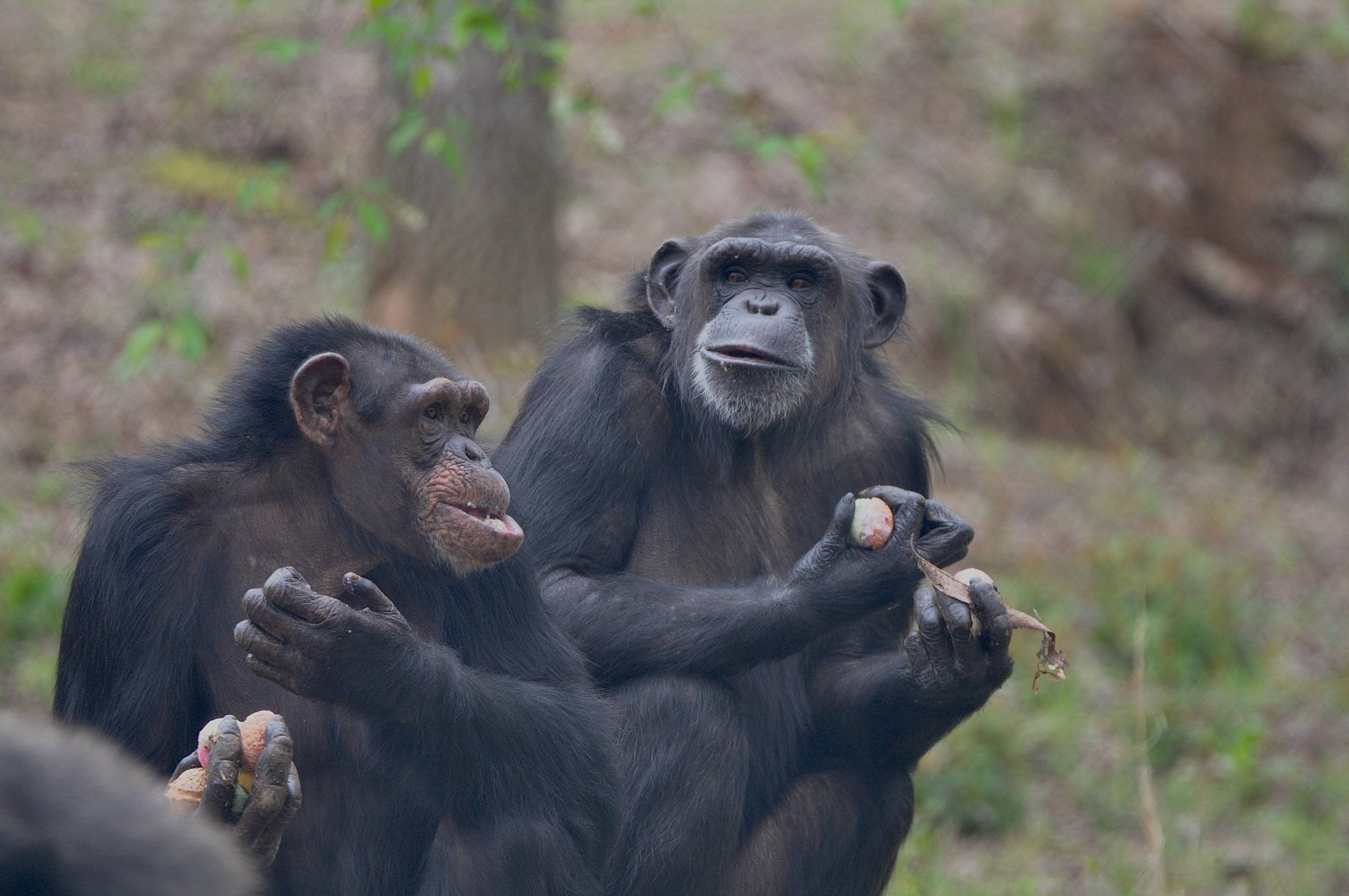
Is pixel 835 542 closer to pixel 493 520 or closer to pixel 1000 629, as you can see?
pixel 1000 629

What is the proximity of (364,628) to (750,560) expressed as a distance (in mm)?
1818

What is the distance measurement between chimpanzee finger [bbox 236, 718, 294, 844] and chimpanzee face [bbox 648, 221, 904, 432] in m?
2.03

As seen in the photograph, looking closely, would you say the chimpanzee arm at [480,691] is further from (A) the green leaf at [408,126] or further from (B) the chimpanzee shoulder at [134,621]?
(A) the green leaf at [408,126]

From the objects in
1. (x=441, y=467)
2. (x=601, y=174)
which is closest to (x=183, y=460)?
(x=441, y=467)

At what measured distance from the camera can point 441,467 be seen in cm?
412

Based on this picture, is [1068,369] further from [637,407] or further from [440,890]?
[440,890]

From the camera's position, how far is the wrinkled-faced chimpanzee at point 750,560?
4652 millimetres

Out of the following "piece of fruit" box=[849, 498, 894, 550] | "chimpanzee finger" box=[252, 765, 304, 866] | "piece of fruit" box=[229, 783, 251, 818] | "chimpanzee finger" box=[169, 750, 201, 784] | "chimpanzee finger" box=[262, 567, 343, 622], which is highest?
"chimpanzee finger" box=[262, 567, 343, 622]

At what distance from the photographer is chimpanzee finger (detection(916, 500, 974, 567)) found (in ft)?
15.6

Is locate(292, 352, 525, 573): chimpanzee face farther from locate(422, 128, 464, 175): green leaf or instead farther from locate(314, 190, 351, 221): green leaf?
locate(314, 190, 351, 221): green leaf

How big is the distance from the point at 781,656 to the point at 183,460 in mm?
1927

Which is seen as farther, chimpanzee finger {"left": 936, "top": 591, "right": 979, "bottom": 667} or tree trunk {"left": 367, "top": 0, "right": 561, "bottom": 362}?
tree trunk {"left": 367, "top": 0, "right": 561, "bottom": 362}

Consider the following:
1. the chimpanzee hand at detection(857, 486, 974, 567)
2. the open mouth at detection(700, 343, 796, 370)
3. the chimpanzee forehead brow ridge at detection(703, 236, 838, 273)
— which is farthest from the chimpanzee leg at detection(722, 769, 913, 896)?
the chimpanzee forehead brow ridge at detection(703, 236, 838, 273)

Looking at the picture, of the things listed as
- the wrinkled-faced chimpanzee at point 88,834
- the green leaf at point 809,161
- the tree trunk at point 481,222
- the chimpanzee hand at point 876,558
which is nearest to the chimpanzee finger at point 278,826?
the wrinkled-faced chimpanzee at point 88,834
